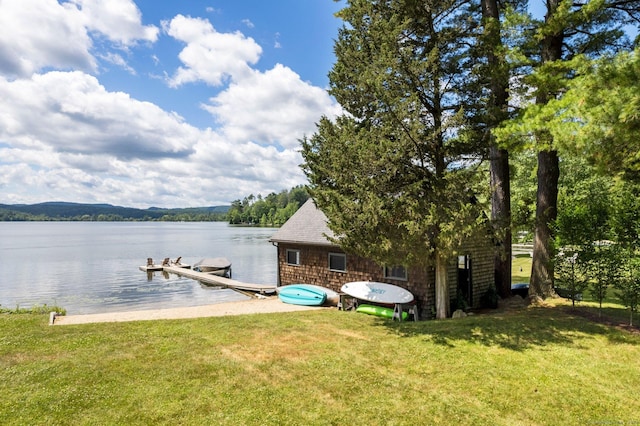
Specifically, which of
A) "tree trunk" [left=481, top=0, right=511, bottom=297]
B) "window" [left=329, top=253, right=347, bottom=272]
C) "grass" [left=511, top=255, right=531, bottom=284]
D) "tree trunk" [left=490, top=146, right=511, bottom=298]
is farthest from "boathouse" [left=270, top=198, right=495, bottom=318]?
"grass" [left=511, top=255, right=531, bottom=284]

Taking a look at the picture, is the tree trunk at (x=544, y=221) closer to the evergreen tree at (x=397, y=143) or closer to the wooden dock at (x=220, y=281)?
the evergreen tree at (x=397, y=143)

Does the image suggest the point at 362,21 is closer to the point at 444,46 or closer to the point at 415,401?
the point at 444,46

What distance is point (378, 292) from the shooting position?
536 inches

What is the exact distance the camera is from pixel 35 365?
7.80m

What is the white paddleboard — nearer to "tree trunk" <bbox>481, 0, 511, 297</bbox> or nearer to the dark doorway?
the dark doorway

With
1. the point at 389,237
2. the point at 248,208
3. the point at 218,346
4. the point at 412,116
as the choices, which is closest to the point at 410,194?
the point at 389,237

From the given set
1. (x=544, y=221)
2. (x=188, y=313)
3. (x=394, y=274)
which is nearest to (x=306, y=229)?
(x=394, y=274)

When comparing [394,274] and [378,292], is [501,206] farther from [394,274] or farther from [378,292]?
[378,292]

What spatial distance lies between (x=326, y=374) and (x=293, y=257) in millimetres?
12008

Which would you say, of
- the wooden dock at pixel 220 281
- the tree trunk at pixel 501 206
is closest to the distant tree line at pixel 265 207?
the wooden dock at pixel 220 281

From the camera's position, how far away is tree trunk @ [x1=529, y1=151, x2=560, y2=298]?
13102mm

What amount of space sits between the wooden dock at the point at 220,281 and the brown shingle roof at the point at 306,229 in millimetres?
4807

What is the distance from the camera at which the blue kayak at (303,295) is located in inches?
626

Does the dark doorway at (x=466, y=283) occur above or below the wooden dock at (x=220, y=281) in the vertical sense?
above
